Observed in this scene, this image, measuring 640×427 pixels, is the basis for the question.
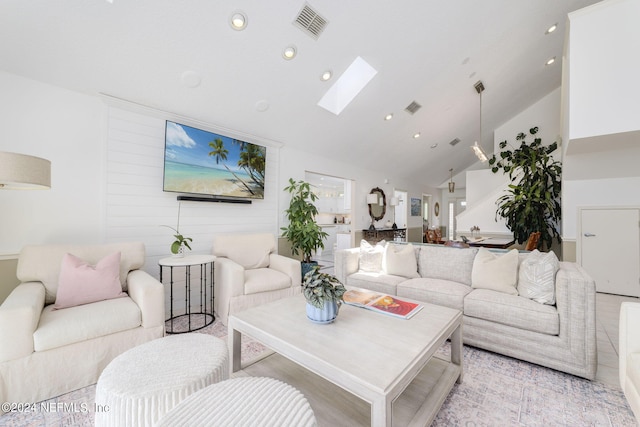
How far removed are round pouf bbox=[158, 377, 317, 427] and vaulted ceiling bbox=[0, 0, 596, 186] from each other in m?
2.84

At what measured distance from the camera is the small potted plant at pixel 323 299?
5.67ft

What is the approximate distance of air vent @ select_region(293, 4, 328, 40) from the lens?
2588 mm

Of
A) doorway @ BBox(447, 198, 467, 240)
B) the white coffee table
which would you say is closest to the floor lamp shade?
the white coffee table

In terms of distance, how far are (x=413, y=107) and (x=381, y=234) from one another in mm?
3178

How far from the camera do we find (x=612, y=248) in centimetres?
410

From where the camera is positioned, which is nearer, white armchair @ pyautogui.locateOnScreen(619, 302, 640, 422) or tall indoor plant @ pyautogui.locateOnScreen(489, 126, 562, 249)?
white armchair @ pyautogui.locateOnScreen(619, 302, 640, 422)

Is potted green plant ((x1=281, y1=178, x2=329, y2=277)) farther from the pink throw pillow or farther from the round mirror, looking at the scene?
the round mirror

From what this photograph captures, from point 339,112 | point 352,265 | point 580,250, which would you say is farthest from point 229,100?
point 580,250

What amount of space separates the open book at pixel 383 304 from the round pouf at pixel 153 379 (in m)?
1.05

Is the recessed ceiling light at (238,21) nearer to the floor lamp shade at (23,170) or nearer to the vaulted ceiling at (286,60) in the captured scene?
the vaulted ceiling at (286,60)

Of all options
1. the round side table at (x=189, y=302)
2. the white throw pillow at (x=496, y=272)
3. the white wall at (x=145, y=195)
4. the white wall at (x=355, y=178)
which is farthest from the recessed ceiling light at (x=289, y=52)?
the white throw pillow at (x=496, y=272)

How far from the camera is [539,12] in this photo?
357 centimetres

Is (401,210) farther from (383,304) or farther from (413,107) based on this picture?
(383,304)

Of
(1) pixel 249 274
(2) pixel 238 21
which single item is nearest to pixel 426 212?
(1) pixel 249 274
